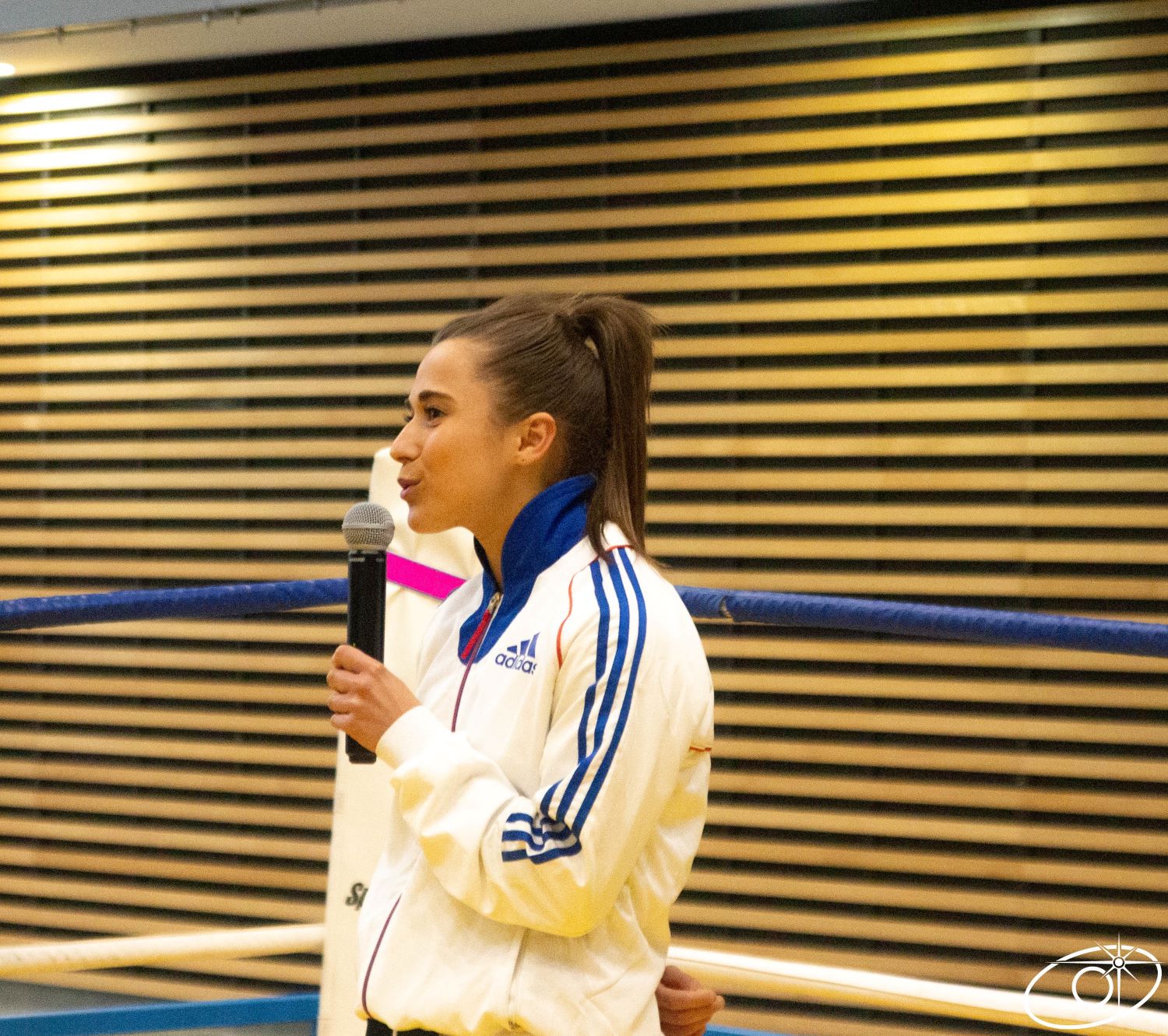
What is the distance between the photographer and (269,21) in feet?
15.9

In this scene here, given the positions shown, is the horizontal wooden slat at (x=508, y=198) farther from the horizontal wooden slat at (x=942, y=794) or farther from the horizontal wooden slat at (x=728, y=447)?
the horizontal wooden slat at (x=942, y=794)

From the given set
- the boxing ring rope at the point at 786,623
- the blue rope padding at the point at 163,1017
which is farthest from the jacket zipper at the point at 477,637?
the blue rope padding at the point at 163,1017

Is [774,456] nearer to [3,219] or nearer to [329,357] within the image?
[329,357]

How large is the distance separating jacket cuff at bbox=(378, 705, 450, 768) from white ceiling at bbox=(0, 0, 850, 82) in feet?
13.1

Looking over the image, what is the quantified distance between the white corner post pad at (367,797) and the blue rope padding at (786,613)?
372mm

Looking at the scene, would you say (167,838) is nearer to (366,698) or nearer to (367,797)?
(367,797)

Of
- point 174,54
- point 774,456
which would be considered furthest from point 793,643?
point 174,54

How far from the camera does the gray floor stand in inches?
199

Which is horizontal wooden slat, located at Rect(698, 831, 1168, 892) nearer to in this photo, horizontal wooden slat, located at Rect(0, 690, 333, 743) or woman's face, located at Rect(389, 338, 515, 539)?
horizontal wooden slat, located at Rect(0, 690, 333, 743)

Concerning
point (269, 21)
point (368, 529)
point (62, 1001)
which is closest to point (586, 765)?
point (368, 529)

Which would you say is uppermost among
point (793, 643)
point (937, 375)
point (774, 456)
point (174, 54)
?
point (174, 54)

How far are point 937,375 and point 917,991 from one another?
2952 millimetres

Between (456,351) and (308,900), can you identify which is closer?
(456,351)

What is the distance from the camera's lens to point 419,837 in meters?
1.13
